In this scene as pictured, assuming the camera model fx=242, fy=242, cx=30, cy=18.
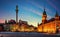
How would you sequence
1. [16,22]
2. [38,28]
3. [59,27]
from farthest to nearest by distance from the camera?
[16,22] < [38,28] < [59,27]

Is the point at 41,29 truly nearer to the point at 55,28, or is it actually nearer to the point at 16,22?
the point at 55,28

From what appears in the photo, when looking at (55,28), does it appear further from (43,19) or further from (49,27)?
(43,19)

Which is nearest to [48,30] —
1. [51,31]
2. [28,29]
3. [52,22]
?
[51,31]

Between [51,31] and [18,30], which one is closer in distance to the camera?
[51,31]

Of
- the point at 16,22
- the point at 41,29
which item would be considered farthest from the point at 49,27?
the point at 16,22

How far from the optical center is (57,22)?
47062mm

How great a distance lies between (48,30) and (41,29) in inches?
86.5

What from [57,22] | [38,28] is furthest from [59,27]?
[38,28]

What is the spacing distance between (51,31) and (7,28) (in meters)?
15.9

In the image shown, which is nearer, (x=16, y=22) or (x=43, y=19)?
(x=43, y=19)

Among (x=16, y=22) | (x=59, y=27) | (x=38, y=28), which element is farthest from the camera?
(x=16, y=22)

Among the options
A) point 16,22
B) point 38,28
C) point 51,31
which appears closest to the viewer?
point 51,31

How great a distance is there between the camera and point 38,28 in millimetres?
54688

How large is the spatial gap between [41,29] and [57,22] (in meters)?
6.75
